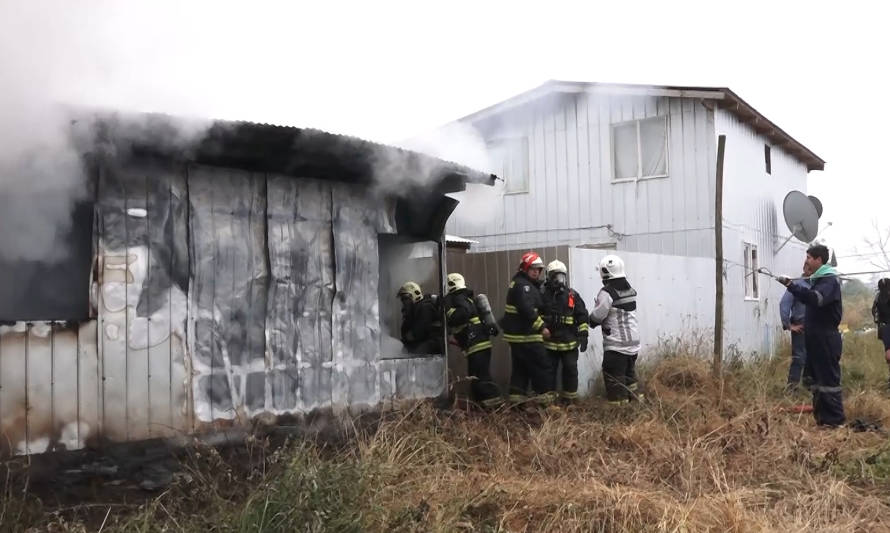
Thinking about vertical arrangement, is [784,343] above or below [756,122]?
below

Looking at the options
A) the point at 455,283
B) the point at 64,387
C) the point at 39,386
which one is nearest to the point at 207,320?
the point at 64,387

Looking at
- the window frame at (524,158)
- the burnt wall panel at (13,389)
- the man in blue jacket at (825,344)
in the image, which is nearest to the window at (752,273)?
the window frame at (524,158)

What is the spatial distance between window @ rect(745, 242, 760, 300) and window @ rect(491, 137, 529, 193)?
4653mm

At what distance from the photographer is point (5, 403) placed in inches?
173

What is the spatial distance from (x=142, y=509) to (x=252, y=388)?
1308 millimetres

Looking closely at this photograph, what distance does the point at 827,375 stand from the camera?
7402mm

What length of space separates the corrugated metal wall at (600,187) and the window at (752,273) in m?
2.09

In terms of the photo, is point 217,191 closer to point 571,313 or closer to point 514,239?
point 571,313

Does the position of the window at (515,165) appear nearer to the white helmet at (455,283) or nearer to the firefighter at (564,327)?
the firefighter at (564,327)

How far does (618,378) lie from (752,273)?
8.68 metres

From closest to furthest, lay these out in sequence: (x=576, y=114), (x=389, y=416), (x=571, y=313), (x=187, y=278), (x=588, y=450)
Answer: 1. (x=187, y=278)
2. (x=588, y=450)
3. (x=389, y=416)
4. (x=571, y=313)
5. (x=576, y=114)

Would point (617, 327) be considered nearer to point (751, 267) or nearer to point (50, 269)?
point (50, 269)

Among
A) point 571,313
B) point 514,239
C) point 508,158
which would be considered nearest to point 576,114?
point 508,158

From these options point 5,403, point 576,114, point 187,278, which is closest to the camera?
point 5,403
